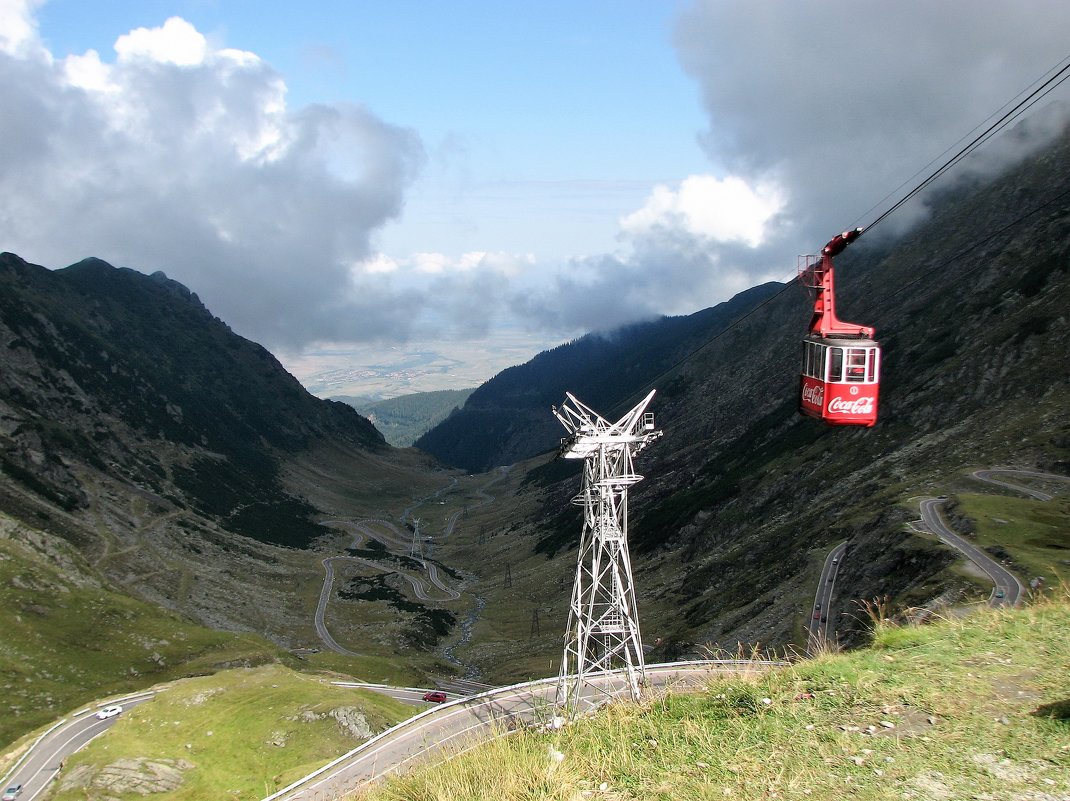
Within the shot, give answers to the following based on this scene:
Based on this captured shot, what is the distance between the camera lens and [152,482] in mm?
194250

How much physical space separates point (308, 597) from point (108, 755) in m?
106

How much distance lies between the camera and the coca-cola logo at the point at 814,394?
109 feet

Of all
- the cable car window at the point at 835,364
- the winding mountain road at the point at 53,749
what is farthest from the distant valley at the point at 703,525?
the cable car window at the point at 835,364

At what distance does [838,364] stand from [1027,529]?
130 feet

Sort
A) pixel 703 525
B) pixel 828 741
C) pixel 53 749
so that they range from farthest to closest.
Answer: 1. pixel 703 525
2. pixel 53 749
3. pixel 828 741

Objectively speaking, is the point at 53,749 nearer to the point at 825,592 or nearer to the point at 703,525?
the point at 825,592

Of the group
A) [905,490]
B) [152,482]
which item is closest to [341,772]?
[905,490]

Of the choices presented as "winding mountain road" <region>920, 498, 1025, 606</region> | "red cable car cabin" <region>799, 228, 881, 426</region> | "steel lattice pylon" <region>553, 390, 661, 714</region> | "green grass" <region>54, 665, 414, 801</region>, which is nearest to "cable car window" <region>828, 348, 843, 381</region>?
"red cable car cabin" <region>799, 228, 881, 426</region>

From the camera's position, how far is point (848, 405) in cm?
3294

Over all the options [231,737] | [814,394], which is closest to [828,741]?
[814,394]

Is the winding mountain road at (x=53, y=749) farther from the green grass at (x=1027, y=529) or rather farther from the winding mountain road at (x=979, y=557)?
the green grass at (x=1027, y=529)

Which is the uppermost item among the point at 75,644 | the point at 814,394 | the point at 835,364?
the point at 835,364

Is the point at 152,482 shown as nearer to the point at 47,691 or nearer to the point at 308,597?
the point at 308,597

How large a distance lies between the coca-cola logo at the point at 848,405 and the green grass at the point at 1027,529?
2395 centimetres
